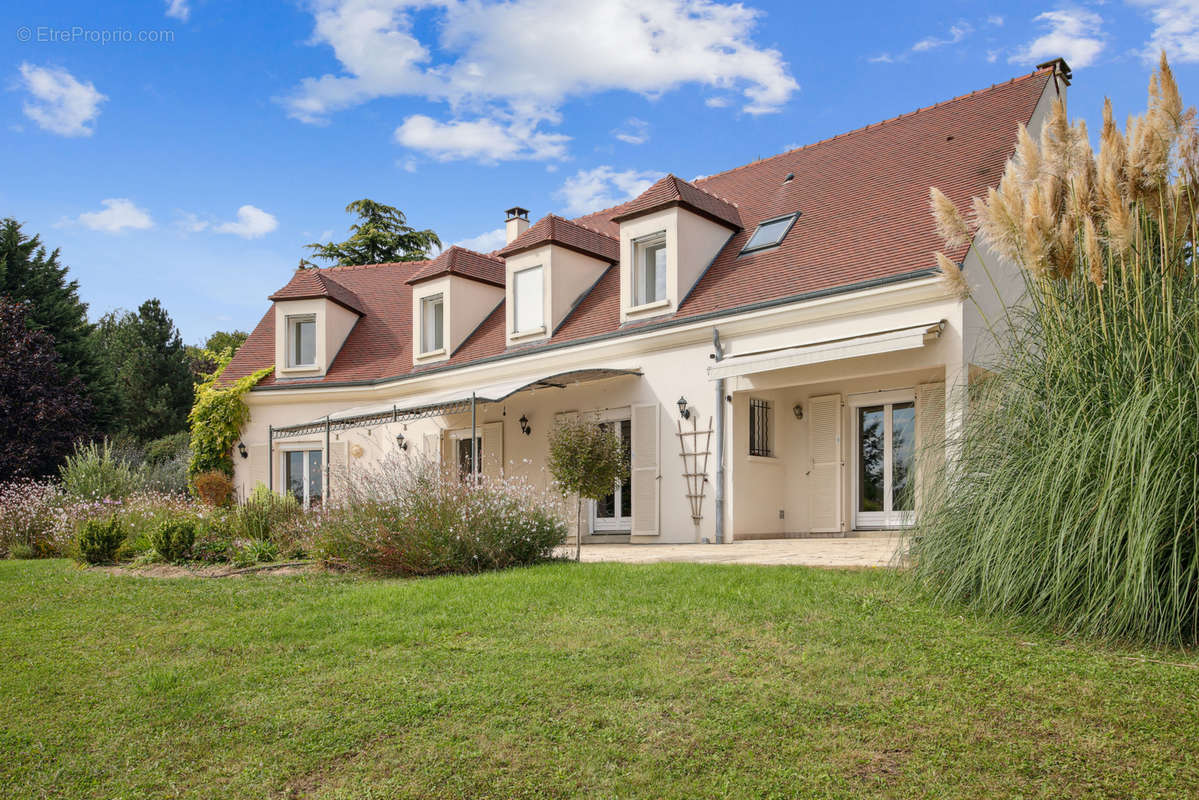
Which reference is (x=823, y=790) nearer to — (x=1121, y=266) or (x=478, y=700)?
(x=478, y=700)

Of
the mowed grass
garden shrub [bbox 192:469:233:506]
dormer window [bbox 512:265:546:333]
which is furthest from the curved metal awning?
the mowed grass

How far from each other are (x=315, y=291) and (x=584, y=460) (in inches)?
457

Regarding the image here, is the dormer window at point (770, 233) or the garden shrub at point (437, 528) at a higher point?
the dormer window at point (770, 233)

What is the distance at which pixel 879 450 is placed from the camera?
13008 mm

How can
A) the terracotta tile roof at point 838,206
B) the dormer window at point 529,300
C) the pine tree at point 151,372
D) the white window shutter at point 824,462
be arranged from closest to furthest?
the terracotta tile roof at point 838,206 → the white window shutter at point 824,462 → the dormer window at point 529,300 → the pine tree at point 151,372

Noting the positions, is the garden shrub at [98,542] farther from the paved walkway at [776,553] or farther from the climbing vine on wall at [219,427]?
the climbing vine on wall at [219,427]

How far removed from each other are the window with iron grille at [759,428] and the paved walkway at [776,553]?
150cm

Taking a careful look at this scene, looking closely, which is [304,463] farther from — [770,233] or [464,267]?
[770,233]

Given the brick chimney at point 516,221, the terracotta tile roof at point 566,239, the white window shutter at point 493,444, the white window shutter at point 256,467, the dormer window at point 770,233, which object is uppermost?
the brick chimney at point 516,221

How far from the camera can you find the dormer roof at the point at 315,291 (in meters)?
20.4

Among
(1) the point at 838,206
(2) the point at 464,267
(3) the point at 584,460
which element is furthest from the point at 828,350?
(2) the point at 464,267

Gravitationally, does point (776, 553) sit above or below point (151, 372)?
below

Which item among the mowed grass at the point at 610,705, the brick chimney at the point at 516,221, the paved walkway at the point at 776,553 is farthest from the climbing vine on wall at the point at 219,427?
the mowed grass at the point at 610,705

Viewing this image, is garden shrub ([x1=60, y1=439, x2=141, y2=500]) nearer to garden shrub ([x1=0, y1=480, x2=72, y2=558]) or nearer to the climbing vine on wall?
garden shrub ([x1=0, y1=480, x2=72, y2=558])
